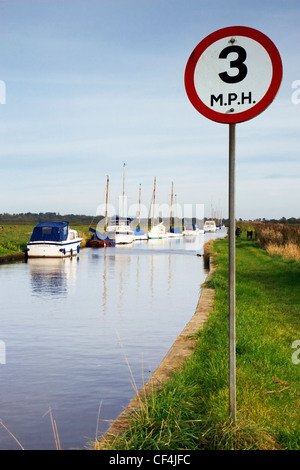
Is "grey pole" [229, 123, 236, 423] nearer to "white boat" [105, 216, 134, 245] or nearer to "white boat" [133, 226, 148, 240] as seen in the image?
"white boat" [105, 216, 134, 245]

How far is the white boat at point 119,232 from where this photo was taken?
6031cm

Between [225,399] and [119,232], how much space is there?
187ft

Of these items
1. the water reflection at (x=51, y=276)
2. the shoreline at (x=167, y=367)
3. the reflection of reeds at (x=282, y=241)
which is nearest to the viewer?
the shoreline at (x=167, y=367)

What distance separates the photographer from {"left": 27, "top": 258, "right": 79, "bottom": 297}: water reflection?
2044 cm

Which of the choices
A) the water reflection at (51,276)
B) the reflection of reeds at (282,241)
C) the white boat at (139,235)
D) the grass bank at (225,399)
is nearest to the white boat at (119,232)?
the white boat at (139,235)

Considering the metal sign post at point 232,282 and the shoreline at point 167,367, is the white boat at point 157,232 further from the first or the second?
the metal sign post at point 232,282

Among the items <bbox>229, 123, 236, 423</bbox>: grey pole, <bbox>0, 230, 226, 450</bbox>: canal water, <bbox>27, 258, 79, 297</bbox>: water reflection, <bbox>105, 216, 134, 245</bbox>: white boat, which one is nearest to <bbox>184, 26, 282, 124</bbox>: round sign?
<bbox>229, 123, 236, 423</bbox>: grey pole

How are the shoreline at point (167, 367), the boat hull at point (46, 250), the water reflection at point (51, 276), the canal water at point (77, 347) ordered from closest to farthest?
the shoreline at point (167, 367)
the canal water at point (77, 347)
the water reflection at point (51, 276)
the boat hull at point (46, 250)

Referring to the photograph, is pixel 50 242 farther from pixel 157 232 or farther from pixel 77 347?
pixel 157 232

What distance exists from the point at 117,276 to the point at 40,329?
13.1 meters

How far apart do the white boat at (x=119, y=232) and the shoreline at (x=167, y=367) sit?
46974 mm
